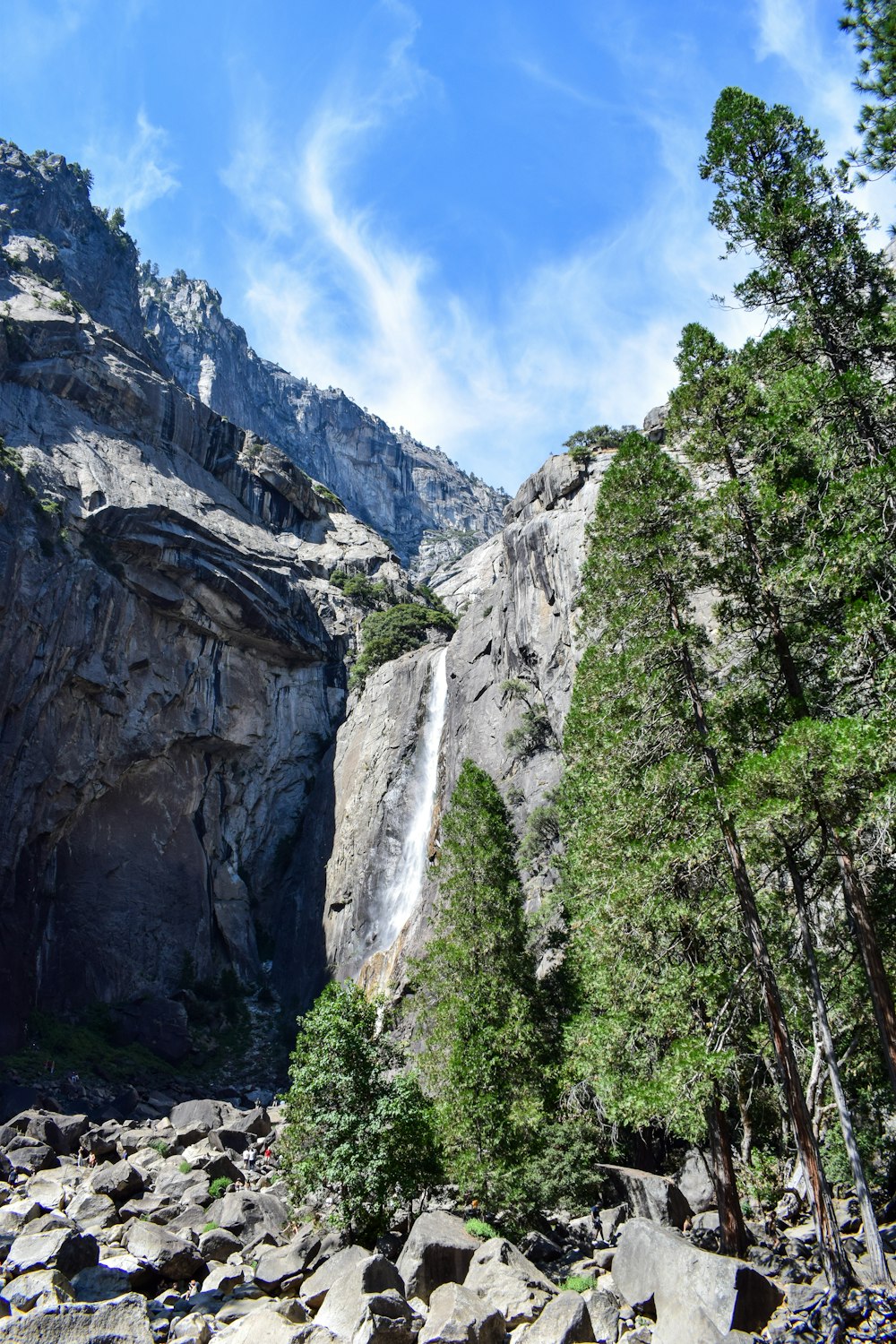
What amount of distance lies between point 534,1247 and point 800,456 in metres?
15.0

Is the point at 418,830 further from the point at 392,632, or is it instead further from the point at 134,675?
the point at 134,675

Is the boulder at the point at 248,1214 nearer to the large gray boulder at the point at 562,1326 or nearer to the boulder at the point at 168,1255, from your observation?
the boulder at the point at 168,1255

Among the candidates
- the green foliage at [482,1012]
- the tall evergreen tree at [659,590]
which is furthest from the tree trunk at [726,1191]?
the green foliage at [482,1012]

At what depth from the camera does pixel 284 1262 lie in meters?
14.6

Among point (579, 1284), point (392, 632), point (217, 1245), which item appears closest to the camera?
point (579, 1284)

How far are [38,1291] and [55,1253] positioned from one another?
1.91m

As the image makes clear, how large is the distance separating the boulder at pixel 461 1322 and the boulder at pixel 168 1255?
6033 mm

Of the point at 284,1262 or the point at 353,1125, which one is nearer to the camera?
the point at 284,1262

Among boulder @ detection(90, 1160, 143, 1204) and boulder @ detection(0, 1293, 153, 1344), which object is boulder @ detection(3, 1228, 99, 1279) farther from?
boulder @ detection(90, 1160, 143, 1204)

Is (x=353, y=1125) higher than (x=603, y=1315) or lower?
higher

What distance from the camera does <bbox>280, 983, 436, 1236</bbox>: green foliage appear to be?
1584 centimetres

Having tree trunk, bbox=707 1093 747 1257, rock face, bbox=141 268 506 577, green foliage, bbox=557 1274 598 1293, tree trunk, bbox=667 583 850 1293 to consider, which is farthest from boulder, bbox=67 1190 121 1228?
rock face, bbox=141 268 506 577

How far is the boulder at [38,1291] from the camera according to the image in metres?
12.3

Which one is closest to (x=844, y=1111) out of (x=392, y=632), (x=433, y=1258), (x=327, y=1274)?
(x=433, y=1258)
